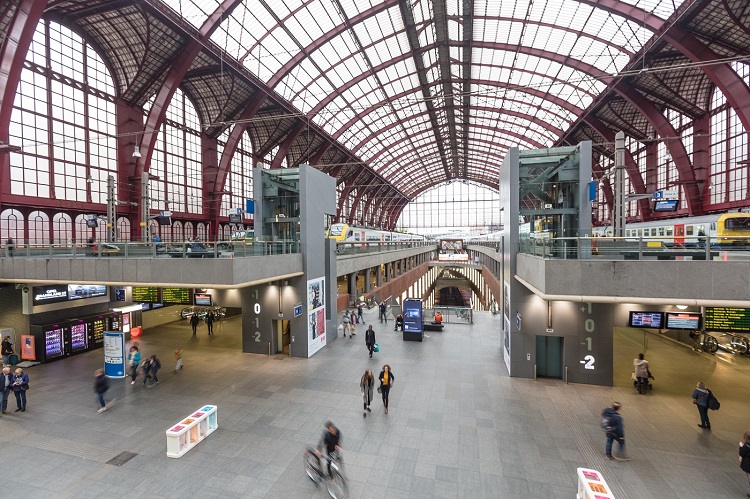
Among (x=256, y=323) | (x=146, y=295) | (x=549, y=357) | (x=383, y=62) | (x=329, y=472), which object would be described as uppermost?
(x=383, y=62)

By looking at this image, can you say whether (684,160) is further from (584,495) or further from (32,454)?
(32,454)

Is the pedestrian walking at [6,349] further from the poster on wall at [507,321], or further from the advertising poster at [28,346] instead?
the poster on wall at [507,321]

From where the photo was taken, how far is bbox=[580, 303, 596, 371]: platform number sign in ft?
37.8

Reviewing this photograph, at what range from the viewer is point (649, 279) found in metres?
8.11

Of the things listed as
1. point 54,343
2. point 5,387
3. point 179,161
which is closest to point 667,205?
point 5,387

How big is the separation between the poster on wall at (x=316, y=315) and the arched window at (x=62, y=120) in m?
18.4

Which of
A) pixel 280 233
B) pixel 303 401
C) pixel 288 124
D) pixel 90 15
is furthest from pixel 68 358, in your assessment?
pixel 288 124

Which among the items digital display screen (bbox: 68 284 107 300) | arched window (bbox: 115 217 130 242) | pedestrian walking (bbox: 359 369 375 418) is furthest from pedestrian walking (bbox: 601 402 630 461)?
arched window (bbox: 115 217 130 242)

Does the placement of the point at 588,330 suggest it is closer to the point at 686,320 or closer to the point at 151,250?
the point at 686,320

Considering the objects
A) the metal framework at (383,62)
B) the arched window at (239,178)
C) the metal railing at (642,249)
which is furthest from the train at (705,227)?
the arched window at (239,178)

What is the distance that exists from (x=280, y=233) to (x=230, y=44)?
19.9 m

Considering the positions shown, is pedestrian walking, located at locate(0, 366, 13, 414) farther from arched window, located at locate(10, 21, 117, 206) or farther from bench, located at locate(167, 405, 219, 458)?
arched window, located at locate(10, 21, 117, 206)

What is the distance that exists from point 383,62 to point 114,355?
111ft

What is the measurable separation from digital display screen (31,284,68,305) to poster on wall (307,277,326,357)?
10.5 metres
